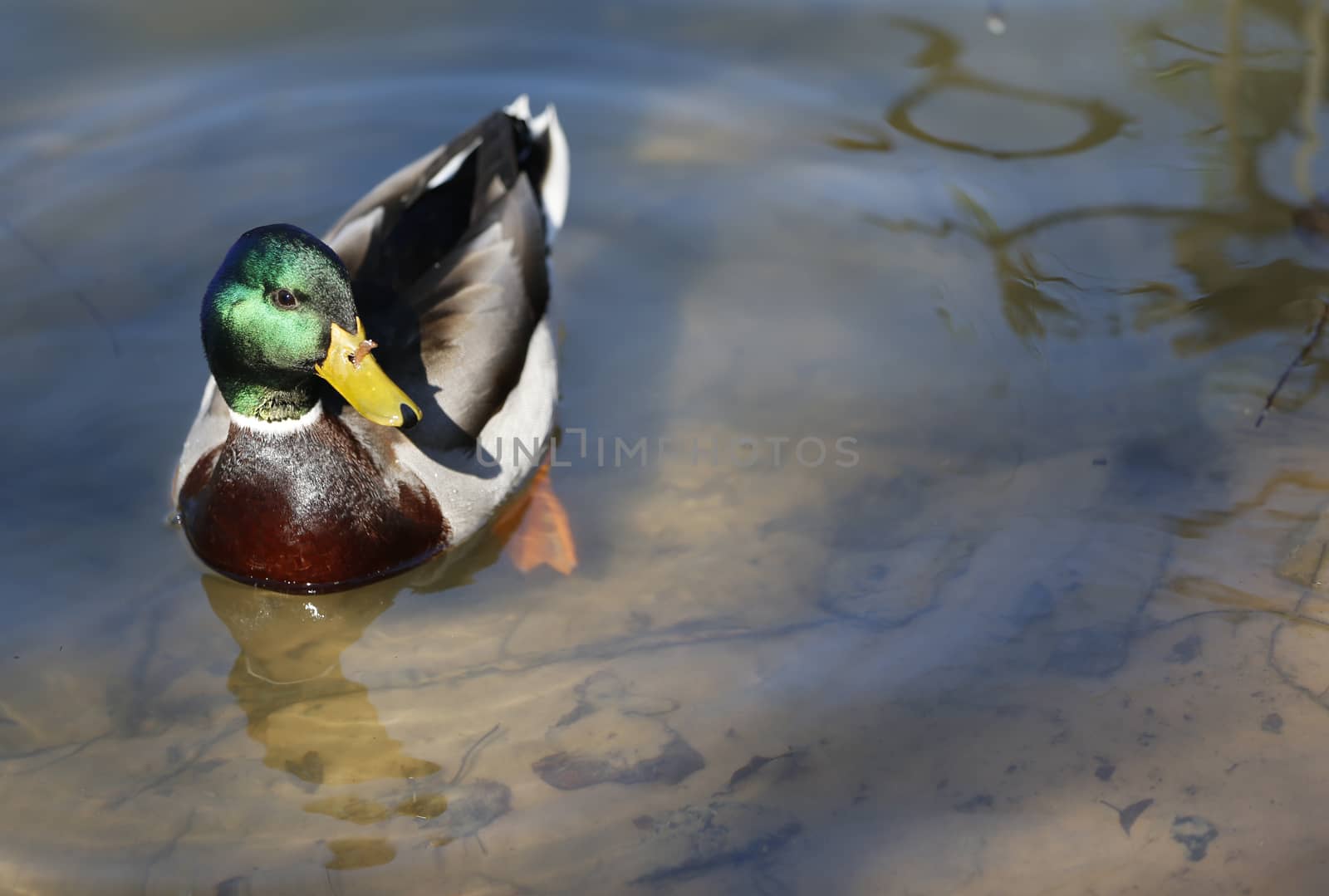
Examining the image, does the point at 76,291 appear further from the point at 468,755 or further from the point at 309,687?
the point at 468,755

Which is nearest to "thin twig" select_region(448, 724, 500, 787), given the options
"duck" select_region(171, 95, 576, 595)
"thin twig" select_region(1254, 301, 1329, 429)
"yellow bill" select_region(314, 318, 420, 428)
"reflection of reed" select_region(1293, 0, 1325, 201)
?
"duck" select_region(171, 95, 576, 595)

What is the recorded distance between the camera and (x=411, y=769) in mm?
3924

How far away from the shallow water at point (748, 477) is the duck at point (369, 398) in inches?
7.6

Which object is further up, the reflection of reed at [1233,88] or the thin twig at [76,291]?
the reflection of reed at [1233,88]

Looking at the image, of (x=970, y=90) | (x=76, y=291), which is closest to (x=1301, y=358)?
(x=970, y=90)

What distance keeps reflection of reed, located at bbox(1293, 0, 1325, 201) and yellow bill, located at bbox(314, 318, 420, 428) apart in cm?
429

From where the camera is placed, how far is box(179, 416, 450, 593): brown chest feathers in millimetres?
4363

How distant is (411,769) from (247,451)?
Result: 1191 mm

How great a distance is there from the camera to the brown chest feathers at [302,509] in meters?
4.36

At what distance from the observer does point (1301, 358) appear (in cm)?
519

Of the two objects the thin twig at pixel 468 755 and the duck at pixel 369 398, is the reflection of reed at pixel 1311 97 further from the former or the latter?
the thin twig at pixel 468 755

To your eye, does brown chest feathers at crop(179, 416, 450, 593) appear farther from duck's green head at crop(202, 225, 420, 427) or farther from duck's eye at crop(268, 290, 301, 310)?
duck's eye at crop(268, 290, 301, 310)

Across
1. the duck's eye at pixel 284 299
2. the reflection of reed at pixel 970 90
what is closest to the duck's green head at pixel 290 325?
the duck's eye at pixel 284 299

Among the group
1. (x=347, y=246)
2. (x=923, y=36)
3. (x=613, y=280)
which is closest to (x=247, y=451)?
(x=347, y=246)
